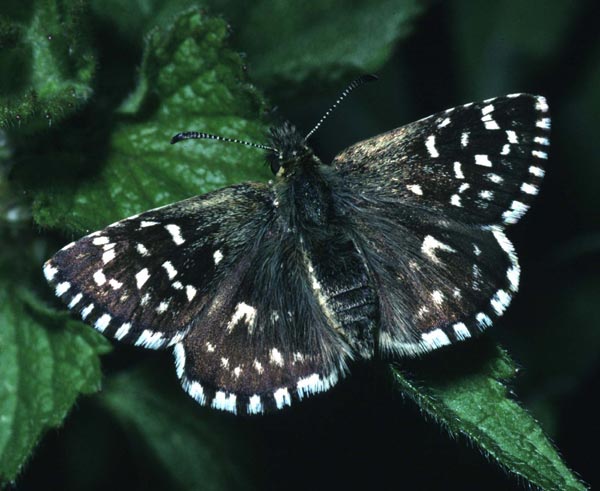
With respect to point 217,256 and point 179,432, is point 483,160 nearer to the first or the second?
point 217,256

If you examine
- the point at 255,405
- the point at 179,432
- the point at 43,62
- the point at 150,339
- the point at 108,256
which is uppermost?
the point at 43,62

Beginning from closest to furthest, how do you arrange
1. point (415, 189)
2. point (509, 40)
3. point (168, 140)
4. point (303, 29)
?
1. point (415, 189)
2. point (168, 140)
3. point (303, 29)
4. point (509, 40)

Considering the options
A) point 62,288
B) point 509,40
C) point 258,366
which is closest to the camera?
point 62,288

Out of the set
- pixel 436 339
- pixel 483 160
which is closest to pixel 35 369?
pixel 436 339

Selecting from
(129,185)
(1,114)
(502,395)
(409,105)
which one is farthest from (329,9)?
(502,395)

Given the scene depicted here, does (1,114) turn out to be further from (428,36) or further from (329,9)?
(428,36)

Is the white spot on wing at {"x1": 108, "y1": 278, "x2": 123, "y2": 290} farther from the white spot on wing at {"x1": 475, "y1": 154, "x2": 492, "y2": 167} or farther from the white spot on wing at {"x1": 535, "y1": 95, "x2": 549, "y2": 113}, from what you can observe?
the white spot on wing at {"x1": 535, "y1": 95, "x2": 549, "y2": 113}

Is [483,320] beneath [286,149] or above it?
beneath
